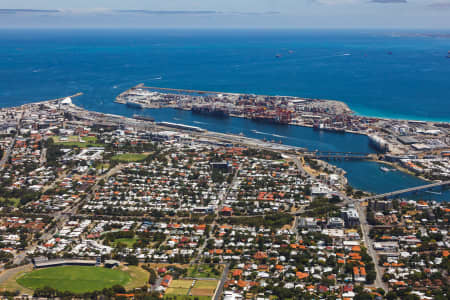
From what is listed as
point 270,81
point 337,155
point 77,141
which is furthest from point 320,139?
point 270,81

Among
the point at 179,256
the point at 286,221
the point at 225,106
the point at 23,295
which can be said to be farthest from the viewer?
the point at 225,106

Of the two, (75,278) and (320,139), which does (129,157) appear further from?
(320,139)

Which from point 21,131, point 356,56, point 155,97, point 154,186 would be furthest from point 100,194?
point 356,56

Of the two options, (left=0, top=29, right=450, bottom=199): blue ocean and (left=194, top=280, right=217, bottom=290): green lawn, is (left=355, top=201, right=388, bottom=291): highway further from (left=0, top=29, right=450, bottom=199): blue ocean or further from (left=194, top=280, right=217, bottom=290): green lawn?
(left=194, top=280, right=217, bottom=290): green lawn

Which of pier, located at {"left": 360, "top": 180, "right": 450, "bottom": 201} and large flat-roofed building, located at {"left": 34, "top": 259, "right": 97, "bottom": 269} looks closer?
large flat-roofed building, located at {"left": 34, "top": 259, "right": 97, "bottom": 269}

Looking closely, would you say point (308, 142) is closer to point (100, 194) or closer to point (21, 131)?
point (100, 194)

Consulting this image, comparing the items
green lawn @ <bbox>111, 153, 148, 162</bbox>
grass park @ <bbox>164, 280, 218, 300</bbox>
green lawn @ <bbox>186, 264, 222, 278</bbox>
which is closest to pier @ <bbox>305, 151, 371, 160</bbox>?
green lawn @ <bbox>111, 153, 148, 162</bbox>
